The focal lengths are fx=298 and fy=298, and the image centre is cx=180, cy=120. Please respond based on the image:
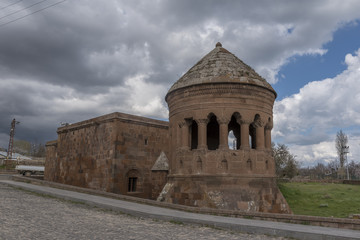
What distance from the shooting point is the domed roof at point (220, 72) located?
11739 millimetres

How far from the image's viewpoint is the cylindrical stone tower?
36.5 ft

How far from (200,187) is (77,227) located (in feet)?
16.5

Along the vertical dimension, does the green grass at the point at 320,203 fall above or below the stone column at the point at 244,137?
below

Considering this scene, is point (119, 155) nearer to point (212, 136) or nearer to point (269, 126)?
point (212, 136)

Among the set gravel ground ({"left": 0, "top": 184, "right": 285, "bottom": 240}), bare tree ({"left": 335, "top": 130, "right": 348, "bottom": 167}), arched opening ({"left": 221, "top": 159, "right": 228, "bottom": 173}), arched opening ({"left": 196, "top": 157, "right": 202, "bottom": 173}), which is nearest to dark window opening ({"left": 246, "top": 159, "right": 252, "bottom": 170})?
arched opening ({"left": 221, "top": 159, "right": 228, "bottom": 173})

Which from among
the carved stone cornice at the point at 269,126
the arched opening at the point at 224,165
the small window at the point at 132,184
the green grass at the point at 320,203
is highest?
the carved stone cornice at the point at 269,126

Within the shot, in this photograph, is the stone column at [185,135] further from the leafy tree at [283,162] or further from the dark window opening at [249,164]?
the leafy tree at [283,162]

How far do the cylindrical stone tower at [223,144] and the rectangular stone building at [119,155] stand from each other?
4660 millimetres

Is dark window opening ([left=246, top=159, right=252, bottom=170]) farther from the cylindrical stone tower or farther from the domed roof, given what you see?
the domed roof

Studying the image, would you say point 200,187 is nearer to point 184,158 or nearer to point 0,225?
point 184,158

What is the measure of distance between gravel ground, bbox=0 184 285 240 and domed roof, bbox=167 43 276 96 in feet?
18.9

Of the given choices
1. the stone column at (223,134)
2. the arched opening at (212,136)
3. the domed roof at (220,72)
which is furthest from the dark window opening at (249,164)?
the arched opening at (212,136)

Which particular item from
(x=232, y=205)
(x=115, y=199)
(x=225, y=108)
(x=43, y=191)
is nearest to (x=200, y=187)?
(x=232, y=205)

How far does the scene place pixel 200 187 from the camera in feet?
37.0
